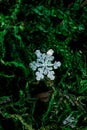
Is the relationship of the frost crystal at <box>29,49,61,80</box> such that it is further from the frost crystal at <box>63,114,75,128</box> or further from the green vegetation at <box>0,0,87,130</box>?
the frost crystal at <box>63,114,75,128</box>

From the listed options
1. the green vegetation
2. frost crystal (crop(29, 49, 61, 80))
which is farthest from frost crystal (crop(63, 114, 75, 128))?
frost crystal (crop(29, 49, 61, 80))

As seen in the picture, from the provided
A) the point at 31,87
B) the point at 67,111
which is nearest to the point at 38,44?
the point at 31,87

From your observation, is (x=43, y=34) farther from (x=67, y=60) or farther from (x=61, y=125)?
(x=61, y=125)

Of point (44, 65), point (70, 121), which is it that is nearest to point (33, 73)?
point (44, 65)

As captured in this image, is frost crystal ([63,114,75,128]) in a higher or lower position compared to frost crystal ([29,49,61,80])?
lower

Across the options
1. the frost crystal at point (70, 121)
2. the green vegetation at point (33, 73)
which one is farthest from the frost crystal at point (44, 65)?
the frost crystal at point (70, 121)
